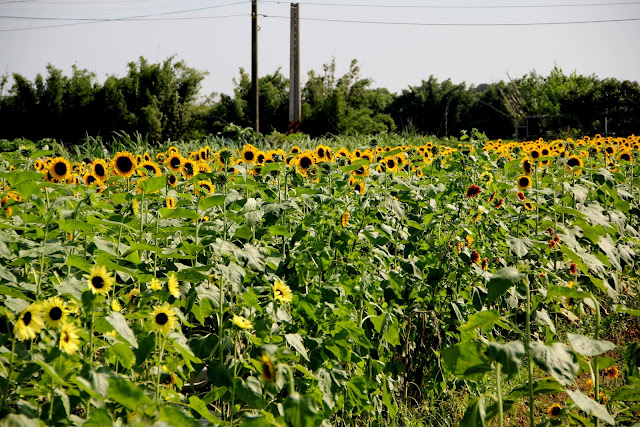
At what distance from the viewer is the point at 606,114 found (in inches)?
866

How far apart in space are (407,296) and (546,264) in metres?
0.96

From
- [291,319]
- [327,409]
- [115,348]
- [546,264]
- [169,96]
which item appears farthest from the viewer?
[169,96]

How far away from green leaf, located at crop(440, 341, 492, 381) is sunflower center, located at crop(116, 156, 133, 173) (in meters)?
2.22

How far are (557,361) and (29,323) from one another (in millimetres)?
1329

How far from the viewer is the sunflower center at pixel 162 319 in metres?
1.65

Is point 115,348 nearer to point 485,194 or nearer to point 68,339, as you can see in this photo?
point 68,339

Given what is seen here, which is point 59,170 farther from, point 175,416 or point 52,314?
point 175,416

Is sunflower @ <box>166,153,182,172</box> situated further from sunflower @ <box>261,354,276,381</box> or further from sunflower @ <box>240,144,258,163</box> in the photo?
sunflower @ <box>261,354,276,381</box>

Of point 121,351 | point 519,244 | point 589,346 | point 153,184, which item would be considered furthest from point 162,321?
point 519,244

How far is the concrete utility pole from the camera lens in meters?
17.8

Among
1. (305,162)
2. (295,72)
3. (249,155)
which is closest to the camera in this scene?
(305,162)

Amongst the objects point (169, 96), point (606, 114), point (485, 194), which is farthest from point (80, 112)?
point (485, 194)

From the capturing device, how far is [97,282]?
1610 mm

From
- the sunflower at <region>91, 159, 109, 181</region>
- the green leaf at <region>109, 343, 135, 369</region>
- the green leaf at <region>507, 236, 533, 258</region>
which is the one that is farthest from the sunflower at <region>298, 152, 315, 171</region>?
the green leaf at <region>109, 343, 135, 369</region>
